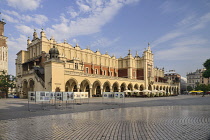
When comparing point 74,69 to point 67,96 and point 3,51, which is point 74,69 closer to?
point 67,96

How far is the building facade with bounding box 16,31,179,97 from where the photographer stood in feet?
115

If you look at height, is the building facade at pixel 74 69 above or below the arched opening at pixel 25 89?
above

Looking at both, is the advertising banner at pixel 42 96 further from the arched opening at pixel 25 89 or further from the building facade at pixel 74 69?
the arched opening at pixel 25 89

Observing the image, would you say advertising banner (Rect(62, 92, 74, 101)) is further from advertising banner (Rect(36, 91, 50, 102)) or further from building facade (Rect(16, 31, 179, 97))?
building facade (Rect(16, 31, 179, 97))

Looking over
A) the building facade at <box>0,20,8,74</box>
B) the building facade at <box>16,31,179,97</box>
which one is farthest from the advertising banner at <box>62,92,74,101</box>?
the building facade at <box>0,20,8,74</box>

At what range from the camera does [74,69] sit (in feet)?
147

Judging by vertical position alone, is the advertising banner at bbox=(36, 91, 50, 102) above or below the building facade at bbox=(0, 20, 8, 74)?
below

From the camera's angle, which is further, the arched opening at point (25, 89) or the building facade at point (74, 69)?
the arched opening at point (25, 89)

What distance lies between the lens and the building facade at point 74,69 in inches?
1384

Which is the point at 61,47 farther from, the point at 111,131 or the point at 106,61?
the point at 111,131

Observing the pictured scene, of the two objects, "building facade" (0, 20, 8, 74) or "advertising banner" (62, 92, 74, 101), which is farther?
"building facade" (0, 20, 8, 74)

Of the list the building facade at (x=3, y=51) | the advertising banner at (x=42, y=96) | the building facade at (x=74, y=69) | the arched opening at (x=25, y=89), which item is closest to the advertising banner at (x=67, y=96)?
the advertising banner at (x=42, y=96)

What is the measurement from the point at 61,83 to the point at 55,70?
288 centimetres

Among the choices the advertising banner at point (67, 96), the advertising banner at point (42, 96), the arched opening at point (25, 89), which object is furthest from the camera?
the arched opening at point (25, 89)
